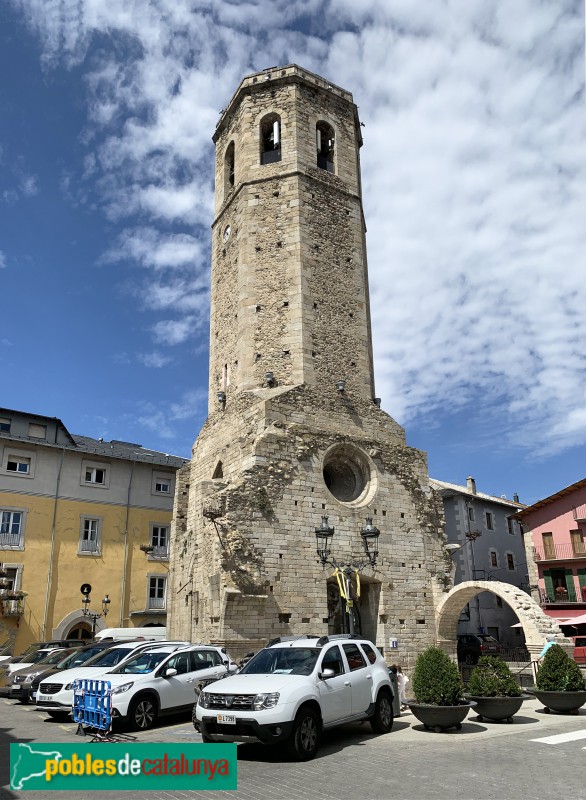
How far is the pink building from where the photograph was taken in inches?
1165

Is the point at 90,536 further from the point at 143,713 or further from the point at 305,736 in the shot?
the point at 305,736

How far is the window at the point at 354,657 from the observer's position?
9.41 m

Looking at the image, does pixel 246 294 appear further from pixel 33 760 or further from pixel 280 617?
pixel 33 760

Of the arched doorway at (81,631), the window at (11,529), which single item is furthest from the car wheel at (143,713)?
the arched doorway at (81,631)

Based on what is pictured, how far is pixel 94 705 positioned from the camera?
8.65 m

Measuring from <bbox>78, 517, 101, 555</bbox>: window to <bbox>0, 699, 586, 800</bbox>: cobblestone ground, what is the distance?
16.7m

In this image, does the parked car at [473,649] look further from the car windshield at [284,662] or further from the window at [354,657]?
the car windshield at [284,662]

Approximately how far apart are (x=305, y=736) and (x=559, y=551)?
26537 mm

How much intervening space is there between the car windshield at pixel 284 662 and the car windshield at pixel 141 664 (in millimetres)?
2497

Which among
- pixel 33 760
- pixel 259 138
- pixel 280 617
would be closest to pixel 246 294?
pixel 259 138

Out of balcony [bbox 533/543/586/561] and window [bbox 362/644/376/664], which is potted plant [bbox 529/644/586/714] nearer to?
window [bbox 362/644/376/664]

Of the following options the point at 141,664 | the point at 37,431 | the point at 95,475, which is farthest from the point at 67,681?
the point at 37,431

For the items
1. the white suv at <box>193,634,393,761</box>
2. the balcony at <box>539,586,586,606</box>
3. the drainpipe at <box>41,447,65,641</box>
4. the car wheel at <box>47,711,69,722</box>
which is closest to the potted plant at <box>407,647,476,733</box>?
the white suv at <box>193,634,393,761</box>

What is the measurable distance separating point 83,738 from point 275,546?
809 cm
